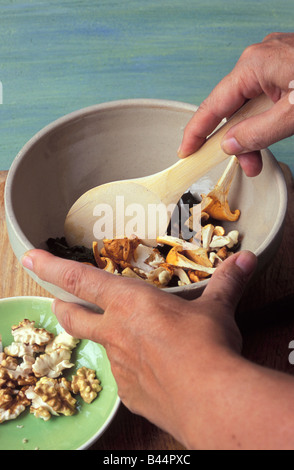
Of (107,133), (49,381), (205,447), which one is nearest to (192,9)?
(107,133)

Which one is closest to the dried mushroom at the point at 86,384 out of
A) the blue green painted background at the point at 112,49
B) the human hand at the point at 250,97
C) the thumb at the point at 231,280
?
the thumb at the point at 231,280

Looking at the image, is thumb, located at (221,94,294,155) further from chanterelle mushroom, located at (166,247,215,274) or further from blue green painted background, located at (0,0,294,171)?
blue green painted background, located at (0,0,294,171)

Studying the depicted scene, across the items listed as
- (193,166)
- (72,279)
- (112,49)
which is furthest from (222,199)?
(112,49)

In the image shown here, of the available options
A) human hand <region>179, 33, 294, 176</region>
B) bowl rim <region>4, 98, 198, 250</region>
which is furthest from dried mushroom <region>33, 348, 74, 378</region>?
human hand <region>179, 33, 294, 176</region>

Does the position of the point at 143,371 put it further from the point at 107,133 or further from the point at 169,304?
the point at 107,133
